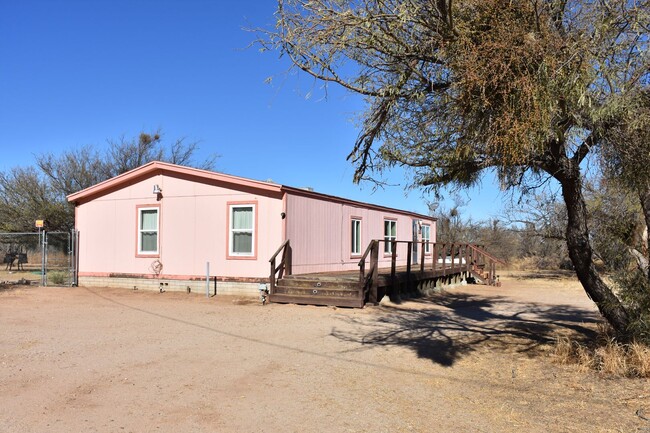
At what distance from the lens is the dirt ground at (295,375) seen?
4688mm

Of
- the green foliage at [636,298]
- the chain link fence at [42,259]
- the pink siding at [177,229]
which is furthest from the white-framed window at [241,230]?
the green foliage at [636,298]

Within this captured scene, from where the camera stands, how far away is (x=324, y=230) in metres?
15.7

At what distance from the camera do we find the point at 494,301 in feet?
51.5

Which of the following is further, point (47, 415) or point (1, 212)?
point (1, 212)

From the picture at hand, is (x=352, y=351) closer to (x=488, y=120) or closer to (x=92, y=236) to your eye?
(x=488, y=120)

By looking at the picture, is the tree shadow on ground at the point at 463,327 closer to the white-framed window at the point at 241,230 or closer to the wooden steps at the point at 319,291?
the wooden steps at the point at 319,291

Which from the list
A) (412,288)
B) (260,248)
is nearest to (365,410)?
(260,248)

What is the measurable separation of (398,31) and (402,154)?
69.0 inches

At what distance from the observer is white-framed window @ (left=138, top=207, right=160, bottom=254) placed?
1594 cm

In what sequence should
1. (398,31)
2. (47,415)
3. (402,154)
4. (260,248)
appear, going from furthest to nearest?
(260,248) < (402,154) < (398,31) < (47,415)

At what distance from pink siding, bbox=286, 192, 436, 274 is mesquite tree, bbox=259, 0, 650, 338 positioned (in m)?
7.95

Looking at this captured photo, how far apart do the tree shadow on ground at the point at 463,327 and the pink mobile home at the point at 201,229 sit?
3.36 metres

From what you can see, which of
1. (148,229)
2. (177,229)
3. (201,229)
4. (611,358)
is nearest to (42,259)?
(148,229)

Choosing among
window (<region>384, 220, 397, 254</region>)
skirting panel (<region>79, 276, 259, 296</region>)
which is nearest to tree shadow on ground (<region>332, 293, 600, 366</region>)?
skirting panel (<region>79, 276, 259, 296</region>)
